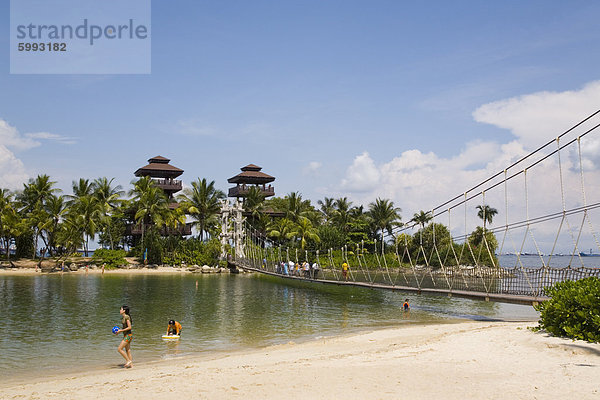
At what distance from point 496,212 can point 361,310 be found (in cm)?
3981

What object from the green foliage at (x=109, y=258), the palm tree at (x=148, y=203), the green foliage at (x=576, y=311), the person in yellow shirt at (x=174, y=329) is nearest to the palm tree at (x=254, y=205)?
the palm tree at (x=148, y=203)

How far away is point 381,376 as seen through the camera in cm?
759

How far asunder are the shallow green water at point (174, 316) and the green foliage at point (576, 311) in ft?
22.7

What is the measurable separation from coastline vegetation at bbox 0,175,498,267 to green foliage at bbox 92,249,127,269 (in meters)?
0.09

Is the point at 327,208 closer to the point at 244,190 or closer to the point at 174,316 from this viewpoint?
the point at 244,190

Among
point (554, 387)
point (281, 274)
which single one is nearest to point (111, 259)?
point (281, 274)

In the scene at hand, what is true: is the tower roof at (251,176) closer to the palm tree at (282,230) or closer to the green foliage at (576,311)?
the palm tree at (282,230)

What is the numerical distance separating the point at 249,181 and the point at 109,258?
755 inches

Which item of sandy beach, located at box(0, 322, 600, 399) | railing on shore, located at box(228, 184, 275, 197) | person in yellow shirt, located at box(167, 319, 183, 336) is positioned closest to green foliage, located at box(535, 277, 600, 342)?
sandy beach, located at box(0, 322, 600, 399)

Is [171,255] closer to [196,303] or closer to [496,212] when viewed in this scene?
[196,303]

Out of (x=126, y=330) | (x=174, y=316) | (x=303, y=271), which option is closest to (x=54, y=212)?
(x=303, y=271)

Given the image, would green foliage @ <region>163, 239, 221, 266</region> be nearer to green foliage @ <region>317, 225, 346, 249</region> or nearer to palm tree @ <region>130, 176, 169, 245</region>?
palm tree @ <region>130, 176, 169, 245</region>

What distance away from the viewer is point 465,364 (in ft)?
28.1

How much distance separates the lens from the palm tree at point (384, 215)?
55094 millimetres
